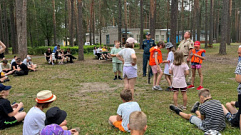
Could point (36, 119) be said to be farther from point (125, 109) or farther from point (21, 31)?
point (21, 31)

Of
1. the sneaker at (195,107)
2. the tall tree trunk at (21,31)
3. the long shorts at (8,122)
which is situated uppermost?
the tall tree trunk at (21,31)

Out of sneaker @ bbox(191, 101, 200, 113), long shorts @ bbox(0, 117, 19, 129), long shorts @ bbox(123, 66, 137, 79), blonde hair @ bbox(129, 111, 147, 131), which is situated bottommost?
long shorts @ bbox(0, 117, 19, 129)

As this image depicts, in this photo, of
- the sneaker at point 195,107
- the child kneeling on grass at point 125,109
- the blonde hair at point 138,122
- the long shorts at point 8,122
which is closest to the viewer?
the blonde hair at point 138,122

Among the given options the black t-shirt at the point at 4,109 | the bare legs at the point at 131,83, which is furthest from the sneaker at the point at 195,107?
the black t-shirt at the point at 4,109

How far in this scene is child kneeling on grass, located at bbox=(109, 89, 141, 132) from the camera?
347cm

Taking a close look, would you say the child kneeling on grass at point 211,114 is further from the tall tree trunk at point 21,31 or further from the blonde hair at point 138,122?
the tall tree trunk at point 21,31

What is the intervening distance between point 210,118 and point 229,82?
5.26m

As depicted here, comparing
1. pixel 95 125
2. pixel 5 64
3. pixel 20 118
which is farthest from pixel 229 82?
pixel 5 64

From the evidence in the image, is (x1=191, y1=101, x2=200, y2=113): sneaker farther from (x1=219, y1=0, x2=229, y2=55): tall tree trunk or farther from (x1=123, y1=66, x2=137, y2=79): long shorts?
(x1=219, y1=0, x2=229, y2=55): tall tree trunk

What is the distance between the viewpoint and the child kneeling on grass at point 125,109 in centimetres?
347

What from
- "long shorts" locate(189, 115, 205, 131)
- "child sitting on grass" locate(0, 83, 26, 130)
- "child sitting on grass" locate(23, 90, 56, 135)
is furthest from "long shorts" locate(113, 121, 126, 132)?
"child sitting on grass" locate(0, 83, 26, 130)

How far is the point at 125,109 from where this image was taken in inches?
137

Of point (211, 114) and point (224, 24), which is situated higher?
point (224, 24)

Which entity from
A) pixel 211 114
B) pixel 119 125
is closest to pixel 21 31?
pixel 119 125
